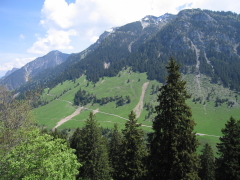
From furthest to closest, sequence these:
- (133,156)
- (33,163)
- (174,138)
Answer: (133,156) → (174,138) → (33,163)

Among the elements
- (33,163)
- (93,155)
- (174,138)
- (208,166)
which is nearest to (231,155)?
(174,138)

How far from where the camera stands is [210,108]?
7598 inches

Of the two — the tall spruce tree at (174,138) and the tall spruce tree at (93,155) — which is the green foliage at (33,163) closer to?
the tall spruce tree at (174,138)

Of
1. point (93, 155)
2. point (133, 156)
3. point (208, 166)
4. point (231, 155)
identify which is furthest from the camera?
point (208, 166)

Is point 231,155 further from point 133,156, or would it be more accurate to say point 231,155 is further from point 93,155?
point 93,155

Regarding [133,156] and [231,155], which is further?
[133,156]

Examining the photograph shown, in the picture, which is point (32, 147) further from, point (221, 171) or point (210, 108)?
point (210, 108)

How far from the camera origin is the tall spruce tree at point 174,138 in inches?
666

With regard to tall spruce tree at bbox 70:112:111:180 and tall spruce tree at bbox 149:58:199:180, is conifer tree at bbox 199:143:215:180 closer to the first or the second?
tall spruce tree at bbox 70:112:111:180

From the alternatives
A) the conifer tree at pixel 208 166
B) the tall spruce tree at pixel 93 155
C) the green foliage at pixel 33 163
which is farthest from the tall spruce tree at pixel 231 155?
the green foliage at pixel 33 163

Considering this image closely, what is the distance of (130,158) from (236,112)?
204228 mm

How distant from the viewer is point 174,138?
1739cm

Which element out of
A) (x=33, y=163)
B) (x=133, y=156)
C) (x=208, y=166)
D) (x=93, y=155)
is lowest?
(x=208, y=166)

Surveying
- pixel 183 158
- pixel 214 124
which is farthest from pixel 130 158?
pixel 214 124
